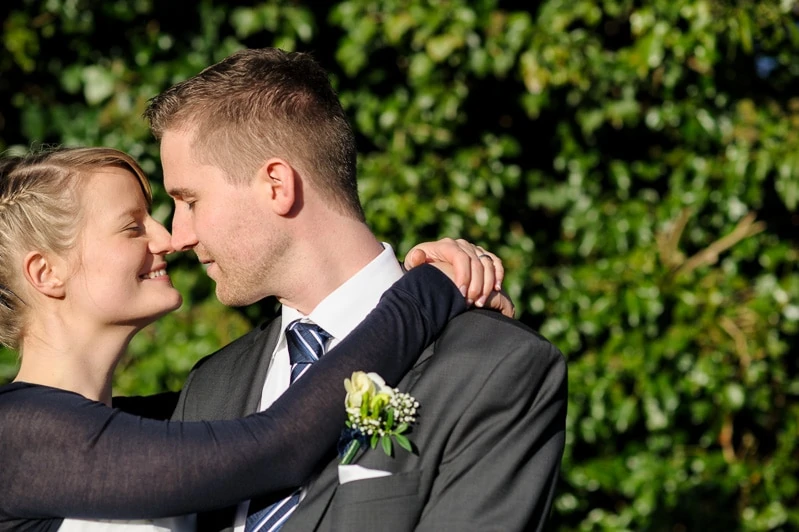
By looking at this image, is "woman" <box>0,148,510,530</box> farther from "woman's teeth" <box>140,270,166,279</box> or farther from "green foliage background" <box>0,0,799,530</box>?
"green foliage background" <box>0,0,799,530</box>

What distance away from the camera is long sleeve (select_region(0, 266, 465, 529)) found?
2102 millimetres

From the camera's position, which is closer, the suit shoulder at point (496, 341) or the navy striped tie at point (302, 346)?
the suit shoulder at point (496, 341)

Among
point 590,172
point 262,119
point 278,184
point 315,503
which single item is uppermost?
point 262,119

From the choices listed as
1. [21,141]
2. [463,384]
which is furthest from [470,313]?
[21,141]

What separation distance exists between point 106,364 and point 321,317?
1.88 ft

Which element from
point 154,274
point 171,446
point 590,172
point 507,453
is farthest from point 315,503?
point 590,172

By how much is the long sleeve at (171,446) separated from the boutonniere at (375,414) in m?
0.06

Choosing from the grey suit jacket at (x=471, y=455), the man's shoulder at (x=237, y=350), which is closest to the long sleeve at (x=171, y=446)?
the grey suit jacket at (x=471, y=455)

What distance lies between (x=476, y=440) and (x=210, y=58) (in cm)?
302

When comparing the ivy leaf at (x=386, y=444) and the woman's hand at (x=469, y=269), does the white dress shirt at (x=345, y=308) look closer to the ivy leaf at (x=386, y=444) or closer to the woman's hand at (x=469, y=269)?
the woman's hand at (x=469, y=269)

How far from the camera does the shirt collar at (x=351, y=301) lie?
246cm

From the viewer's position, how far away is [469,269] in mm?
2477

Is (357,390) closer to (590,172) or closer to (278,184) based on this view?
(278,184)

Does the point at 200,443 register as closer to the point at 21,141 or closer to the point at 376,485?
the point at 376,485
